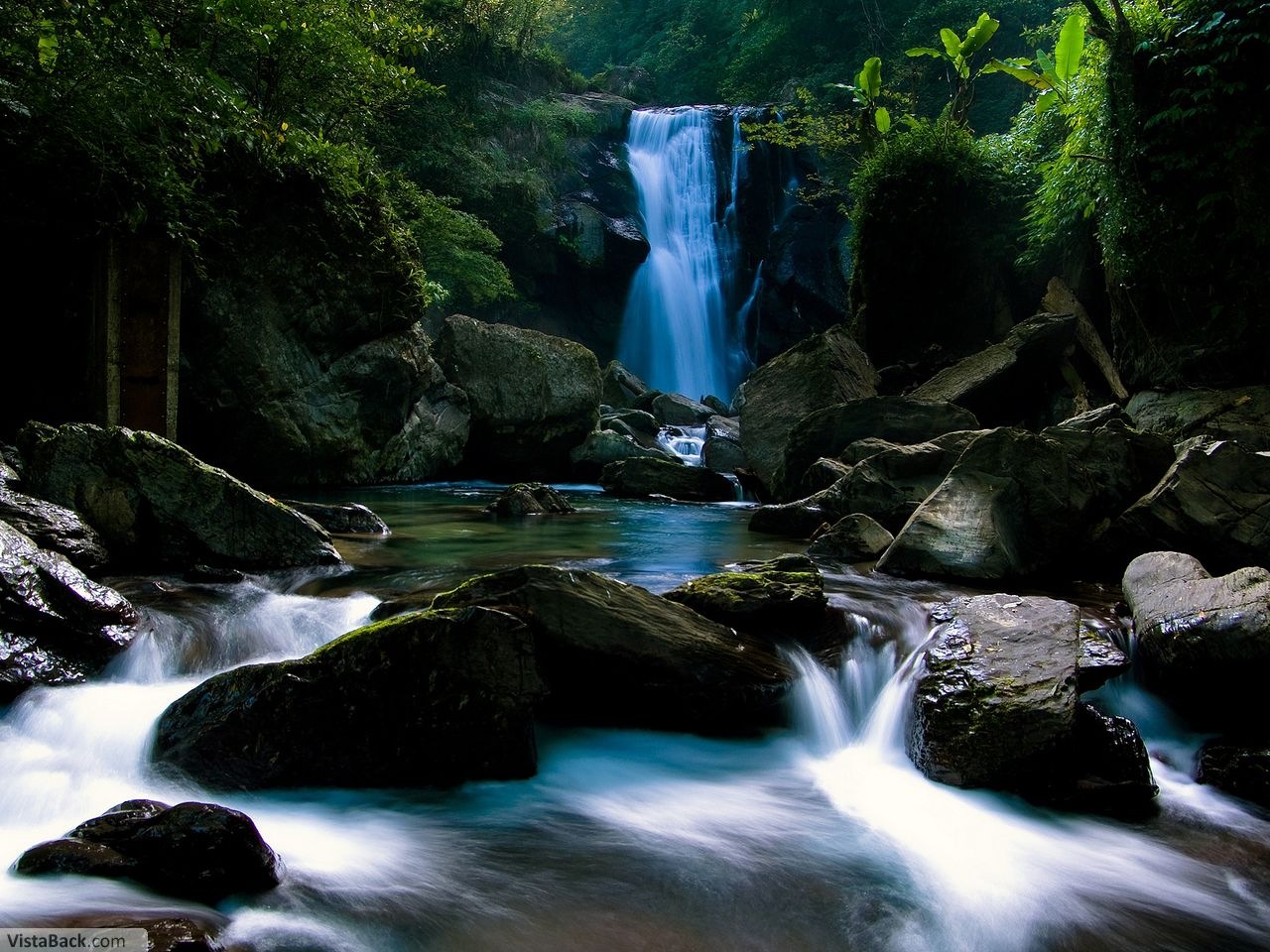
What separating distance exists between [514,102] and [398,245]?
16594 millimetres

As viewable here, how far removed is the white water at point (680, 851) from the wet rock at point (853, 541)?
2778 millimetres

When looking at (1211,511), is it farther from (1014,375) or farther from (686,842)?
(1014,375)

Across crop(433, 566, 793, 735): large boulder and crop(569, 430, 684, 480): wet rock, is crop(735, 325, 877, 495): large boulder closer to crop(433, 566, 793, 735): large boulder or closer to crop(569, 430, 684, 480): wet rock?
crop(569, 430, 684, 480): wet rock

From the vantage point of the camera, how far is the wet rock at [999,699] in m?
3.51

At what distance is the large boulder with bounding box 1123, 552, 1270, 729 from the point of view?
383 cm

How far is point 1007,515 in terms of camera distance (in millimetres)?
6164

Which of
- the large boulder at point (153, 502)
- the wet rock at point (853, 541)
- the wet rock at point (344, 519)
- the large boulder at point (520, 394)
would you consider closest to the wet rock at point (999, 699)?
the wet rock at point (853, 541)

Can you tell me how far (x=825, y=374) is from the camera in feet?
40.2

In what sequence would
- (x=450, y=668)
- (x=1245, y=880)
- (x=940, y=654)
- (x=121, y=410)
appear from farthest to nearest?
(x=121, y=410) < (x=940, y=654) < (x=450, y=668) < (x=1245, y=880)

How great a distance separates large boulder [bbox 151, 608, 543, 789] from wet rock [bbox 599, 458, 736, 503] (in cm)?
903

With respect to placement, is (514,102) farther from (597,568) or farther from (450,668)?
(450,668)

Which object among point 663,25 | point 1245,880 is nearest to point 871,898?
point 1245,880

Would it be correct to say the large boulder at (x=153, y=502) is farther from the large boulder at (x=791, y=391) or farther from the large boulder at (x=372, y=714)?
the large boulder at (x=791, y=391)

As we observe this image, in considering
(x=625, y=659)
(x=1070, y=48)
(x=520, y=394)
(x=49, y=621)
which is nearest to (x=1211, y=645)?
(x=625, y=659)
